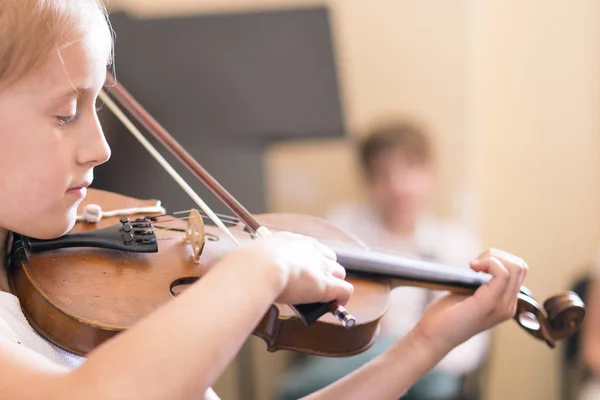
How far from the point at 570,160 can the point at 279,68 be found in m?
1.19

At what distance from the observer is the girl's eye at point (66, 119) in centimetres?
70

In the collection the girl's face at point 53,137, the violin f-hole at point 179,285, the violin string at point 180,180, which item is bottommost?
the violin f-hole at point 179,285

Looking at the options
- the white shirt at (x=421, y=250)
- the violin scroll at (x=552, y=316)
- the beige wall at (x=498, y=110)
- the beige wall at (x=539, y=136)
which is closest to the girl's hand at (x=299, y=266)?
the violin scroll at (x=552, y=316)

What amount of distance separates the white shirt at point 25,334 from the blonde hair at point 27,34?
222 mm

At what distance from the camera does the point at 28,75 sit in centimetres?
67

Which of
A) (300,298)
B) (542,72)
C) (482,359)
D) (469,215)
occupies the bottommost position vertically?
(482,359)

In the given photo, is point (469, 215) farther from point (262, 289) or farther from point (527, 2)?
point (262, 289)

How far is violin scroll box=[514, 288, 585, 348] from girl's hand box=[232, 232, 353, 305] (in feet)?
1.18

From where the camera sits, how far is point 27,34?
0.67 meters

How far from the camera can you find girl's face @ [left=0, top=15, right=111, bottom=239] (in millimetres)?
677

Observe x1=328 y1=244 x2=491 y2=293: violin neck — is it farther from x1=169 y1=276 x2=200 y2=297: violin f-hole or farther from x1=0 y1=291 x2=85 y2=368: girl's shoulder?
x1=0 y1=291 x2=85 y2=368: girl's shoulder

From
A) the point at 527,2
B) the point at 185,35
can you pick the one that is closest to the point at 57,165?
the point at 185,35

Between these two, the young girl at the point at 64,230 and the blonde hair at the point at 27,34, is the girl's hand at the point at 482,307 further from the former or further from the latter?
the blonde hair at the point at 27,34

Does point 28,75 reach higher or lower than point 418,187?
higher
